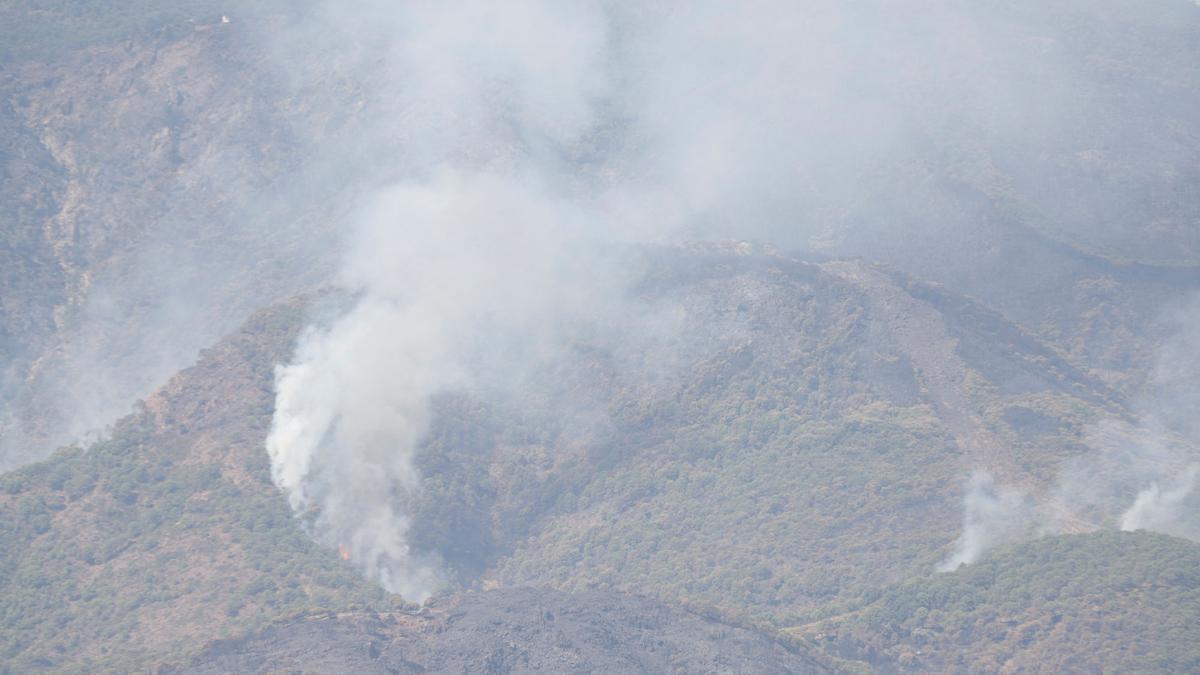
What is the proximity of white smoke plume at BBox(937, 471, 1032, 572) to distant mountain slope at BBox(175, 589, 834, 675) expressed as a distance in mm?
15280

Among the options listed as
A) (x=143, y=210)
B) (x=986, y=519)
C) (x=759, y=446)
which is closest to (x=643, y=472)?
(x=759, y=446)

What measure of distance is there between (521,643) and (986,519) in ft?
109

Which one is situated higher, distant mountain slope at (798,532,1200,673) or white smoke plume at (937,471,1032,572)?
white smoke plume at (937,471,1032,572)

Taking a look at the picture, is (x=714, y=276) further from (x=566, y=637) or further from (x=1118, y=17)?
(x=1118, y=17)

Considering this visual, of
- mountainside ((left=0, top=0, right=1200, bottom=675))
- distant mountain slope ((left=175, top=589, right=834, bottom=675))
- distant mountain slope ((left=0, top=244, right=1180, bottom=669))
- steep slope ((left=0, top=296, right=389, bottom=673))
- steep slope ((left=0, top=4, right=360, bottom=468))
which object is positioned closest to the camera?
distant mountain slope ((left=175, top=589, right=834, bottom=675))

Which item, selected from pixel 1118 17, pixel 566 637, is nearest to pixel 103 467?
pixel 566 637

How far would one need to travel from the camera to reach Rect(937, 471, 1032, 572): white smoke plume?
98.1m

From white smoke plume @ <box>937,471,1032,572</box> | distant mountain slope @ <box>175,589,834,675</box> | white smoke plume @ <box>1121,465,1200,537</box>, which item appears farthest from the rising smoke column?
white smoke plume @ <box>1121,465,1200,537</box>

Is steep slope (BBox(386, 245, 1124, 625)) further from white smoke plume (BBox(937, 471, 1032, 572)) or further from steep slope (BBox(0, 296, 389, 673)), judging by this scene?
steep slope (BBox(0, 296, 389, 673))

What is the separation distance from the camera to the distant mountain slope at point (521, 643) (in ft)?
262

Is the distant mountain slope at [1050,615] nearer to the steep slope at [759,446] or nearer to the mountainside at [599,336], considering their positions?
the mountainside at [599,336]

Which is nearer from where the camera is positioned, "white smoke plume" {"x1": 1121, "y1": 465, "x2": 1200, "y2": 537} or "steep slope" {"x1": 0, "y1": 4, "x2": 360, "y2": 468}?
"white smoke plume" {"x1": 1121, "y1": 465, "x2": 1200, "y2": 537}

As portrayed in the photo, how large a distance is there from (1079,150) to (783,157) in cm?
2466

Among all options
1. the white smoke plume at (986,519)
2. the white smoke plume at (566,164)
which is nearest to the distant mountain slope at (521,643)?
the white smoke plume at (566,164)
